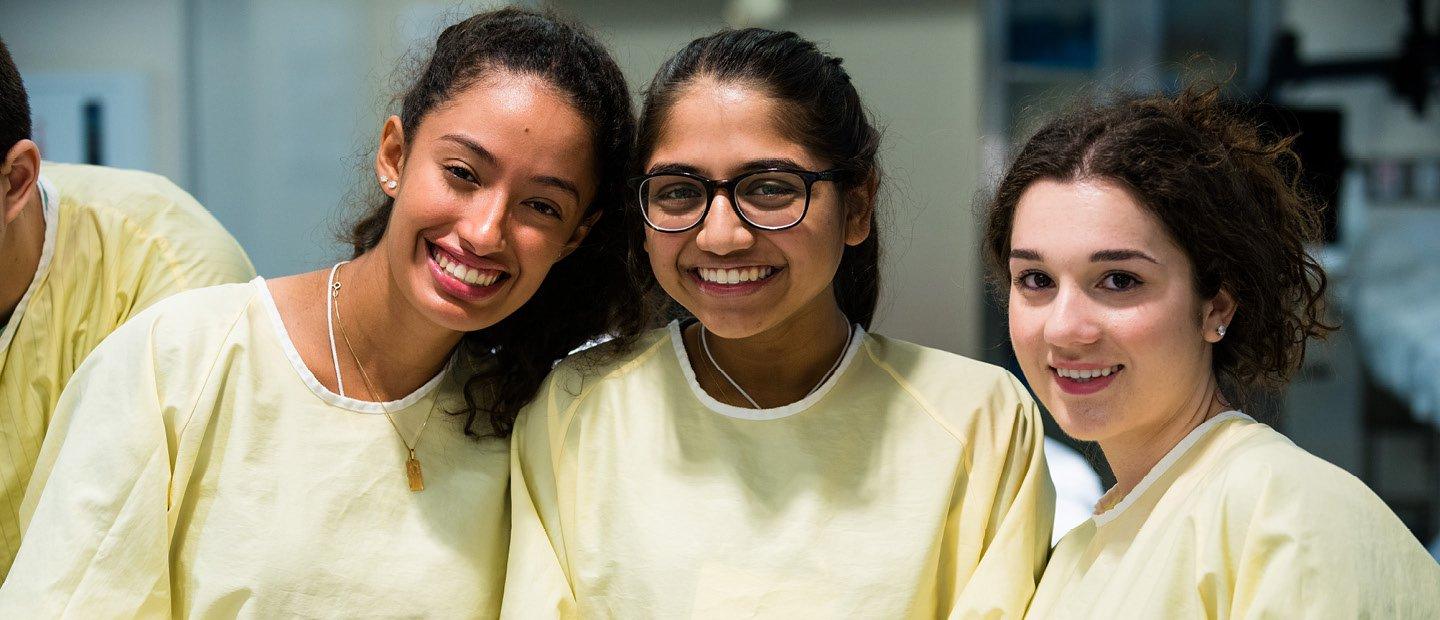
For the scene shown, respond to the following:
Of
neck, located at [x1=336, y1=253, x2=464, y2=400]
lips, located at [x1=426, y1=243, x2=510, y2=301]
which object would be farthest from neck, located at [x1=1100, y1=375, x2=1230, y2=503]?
neck, located at [x1=336, y1=253, x2=464, y2=400]

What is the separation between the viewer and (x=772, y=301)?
5.08 feet

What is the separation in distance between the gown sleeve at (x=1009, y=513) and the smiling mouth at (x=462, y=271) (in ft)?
2.23

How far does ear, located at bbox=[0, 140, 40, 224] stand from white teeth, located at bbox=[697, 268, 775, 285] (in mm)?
982

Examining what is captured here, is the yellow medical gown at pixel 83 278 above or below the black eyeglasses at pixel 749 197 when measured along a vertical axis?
below

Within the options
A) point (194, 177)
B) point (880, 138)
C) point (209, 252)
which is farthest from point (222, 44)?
point (880, 138)

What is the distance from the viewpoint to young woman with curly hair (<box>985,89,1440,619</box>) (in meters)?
1.19

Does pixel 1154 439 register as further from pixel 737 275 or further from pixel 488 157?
pixel 488 157

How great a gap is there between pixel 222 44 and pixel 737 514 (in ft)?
10.1

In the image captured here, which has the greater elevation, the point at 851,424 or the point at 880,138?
the point at 880,138

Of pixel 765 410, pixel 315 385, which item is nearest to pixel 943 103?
pixel 765 410

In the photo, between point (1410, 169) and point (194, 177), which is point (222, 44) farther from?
point (1410, 169)

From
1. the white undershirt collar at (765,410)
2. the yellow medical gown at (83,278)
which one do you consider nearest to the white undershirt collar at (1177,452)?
the white undershirt collar at (765,410)

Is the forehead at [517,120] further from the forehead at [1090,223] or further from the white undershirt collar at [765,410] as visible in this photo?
the forehead at [1090,223]

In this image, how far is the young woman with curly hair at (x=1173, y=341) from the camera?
3.90 feet
